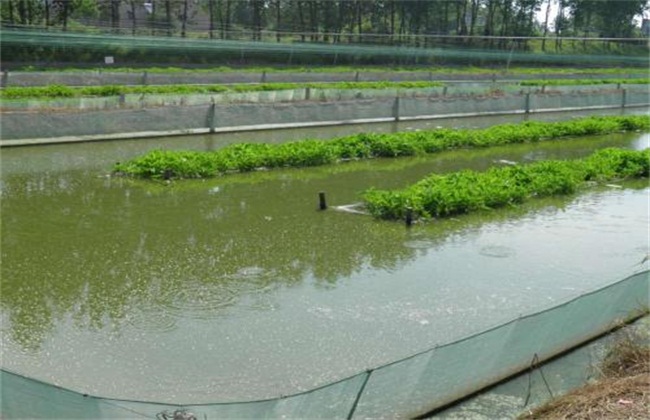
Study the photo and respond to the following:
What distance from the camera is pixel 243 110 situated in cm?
2481

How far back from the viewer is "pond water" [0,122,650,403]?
7.83 metres

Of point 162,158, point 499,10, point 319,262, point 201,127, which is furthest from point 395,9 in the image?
point 319,262

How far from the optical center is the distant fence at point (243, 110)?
827 inches

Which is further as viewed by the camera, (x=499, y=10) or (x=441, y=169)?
(x=499, y=10)

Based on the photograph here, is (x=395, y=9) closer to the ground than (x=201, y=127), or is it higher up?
higher up

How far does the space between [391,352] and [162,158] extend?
33.4 feet

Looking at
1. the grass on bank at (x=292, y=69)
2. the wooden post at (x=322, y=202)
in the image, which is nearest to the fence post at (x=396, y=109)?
the wooden post at (x=322, y=202)

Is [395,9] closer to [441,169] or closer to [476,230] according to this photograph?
[441,169]

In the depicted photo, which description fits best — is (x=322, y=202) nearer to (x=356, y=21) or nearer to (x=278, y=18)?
(x=278, y=18)

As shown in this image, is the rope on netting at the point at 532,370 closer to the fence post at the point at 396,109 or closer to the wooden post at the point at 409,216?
the wooden post at the point at 409,216

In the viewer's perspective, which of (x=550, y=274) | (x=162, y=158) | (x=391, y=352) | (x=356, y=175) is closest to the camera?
(x=391, y=352)

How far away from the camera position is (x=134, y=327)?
341 inches

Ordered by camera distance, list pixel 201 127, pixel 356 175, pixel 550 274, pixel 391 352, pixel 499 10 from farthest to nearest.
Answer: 1. pixel 499 10
2. pixel 201 127
3. pixel 356 175
4. pixel 550 274
5. pixel 391 352

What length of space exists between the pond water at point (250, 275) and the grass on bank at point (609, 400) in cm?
172
